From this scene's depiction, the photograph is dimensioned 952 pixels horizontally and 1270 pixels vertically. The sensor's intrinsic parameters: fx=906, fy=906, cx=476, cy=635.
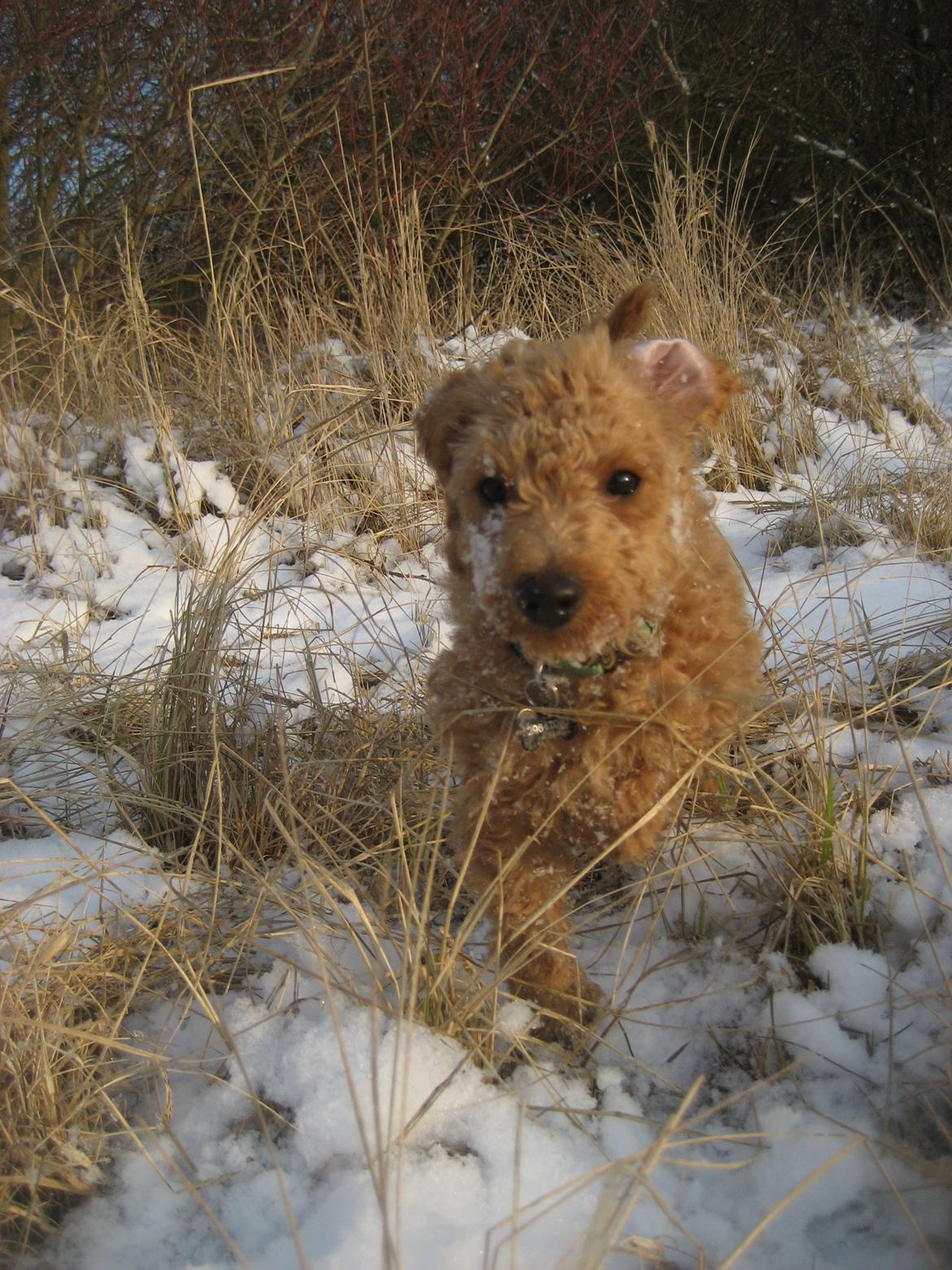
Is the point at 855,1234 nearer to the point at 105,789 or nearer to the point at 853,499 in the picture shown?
the point at 105,789

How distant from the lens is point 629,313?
2.30 m

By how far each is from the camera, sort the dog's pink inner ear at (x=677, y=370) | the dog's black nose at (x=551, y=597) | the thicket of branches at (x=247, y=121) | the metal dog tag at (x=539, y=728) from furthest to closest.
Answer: the thicket of branches at (x=247, y=121) → the dog's pink inner ear at (x=677, y=370) → the metal dog tag at (x=539, y=728) → the dog's black nose at (x=551, y=597)

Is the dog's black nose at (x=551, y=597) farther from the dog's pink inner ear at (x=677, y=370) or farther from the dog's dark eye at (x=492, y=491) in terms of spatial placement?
the dog's pink inner ear at (x=677, y=370)

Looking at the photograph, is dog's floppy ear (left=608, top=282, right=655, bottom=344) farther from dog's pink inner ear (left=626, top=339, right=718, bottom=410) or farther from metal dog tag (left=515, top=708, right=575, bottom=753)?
metal dog tag (left=515, top=708, right=575, bottom=753)

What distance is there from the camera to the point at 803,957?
1967mm

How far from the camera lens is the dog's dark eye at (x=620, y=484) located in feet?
6.66

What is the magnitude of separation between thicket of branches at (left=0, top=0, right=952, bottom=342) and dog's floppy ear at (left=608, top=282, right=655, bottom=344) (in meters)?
3.35

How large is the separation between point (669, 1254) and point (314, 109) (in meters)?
6.26

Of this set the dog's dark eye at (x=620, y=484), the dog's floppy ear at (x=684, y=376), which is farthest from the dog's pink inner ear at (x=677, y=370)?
the dog's dark eye at (x=620, y=484)

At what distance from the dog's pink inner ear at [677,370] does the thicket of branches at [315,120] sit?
138 inches

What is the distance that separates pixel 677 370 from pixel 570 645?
853mm

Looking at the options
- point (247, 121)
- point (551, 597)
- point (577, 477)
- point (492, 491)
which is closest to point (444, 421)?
point (492, 491)

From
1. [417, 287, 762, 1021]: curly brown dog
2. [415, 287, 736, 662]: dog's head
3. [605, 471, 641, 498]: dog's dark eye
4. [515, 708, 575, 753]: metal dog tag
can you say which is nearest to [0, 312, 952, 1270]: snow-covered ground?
[417, 287, 762, 1021]: curly brown dog

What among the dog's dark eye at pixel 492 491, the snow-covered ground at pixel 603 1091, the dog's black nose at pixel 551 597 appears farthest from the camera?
the dog's dark eye at pixel 492 491
